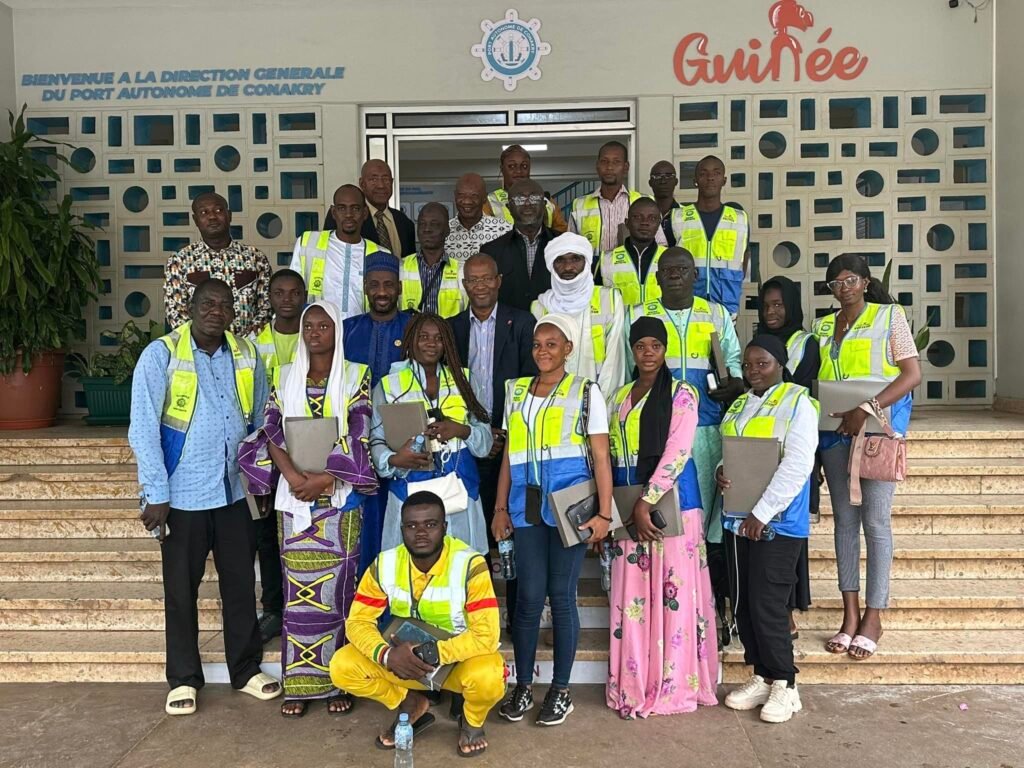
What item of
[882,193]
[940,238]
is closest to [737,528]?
[882,193]

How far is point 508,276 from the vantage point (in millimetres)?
4531

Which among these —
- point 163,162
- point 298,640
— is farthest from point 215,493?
point 163,162

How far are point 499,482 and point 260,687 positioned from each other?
1.44m

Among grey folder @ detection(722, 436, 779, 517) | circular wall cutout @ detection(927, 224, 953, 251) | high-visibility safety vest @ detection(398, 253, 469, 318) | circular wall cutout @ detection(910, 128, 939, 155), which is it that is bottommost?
grey folder @ detection(722, 436, 779, 517)

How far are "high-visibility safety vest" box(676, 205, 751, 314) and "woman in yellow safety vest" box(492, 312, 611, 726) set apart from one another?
5.65ft

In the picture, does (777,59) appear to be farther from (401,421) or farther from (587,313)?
(401,421)

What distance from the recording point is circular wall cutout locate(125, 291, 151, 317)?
767 centimetres

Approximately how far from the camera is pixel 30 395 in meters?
6.80

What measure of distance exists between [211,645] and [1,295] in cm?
366

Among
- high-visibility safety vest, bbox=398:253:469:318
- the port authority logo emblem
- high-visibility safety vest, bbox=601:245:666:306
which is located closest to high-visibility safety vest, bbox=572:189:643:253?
high-visibility safety vest, bbox=601:245:666:306

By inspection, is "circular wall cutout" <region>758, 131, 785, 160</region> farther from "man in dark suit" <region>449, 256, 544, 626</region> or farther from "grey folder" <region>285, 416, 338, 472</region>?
"grey folder" <region>285, 416, 338, 472</region>

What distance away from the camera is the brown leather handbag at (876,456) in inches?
149

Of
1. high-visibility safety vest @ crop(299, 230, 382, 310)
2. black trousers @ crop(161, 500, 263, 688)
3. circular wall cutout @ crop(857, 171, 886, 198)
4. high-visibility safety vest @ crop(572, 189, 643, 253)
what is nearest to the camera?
black trousers @ crop(161, 500, 263, 688)

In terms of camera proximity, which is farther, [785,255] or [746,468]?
[785,255]
